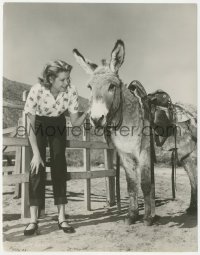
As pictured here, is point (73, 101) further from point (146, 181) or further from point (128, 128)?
point (146, 181)

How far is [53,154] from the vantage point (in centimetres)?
300

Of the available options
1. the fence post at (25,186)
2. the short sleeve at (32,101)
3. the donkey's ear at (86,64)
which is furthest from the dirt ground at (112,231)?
the donkey's ear at (86,64)

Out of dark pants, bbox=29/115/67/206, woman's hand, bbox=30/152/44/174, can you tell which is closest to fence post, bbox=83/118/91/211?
dark pants, bbox=29/115/67/206

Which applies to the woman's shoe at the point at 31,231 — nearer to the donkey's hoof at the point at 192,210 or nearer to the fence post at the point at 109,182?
the fence post at the point at 109,182

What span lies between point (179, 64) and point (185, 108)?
0.51 meters

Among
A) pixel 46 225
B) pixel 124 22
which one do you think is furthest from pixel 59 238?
pixel 124 22

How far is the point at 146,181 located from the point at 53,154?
3.11ft

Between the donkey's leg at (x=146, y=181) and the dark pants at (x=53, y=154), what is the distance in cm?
77

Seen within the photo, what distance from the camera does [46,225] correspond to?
3023 mm

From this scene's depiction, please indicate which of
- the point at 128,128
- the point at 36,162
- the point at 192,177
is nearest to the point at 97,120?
the point at 128,128

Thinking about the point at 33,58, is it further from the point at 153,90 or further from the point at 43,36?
the point at 153,90

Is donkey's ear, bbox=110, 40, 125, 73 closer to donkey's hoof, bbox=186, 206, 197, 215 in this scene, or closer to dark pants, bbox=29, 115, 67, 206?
dark pants, bbox=29, 115, 67, 206

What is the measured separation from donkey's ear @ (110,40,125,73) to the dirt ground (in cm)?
120

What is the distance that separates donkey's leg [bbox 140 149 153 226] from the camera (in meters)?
2.98
